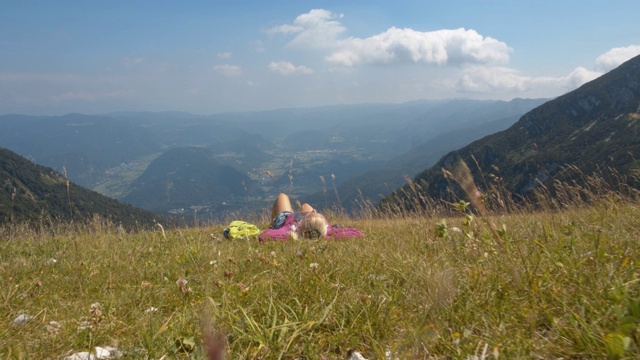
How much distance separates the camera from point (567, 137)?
414ft

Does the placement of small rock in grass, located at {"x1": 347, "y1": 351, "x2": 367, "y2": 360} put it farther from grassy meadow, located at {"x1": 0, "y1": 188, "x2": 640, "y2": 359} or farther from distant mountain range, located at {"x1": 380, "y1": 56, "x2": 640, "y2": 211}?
distant mountain range, located at {"x1": 380, "y1": 56, "x2": 640, "y2": 211}

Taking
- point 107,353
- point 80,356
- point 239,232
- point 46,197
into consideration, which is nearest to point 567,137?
point 239,232

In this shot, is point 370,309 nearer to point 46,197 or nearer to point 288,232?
point 288,232

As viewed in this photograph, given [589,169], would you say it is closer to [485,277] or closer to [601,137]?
[601,137]

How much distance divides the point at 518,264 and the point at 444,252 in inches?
35.4

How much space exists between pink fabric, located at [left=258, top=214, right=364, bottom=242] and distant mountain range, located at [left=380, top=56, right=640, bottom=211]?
2977 inches

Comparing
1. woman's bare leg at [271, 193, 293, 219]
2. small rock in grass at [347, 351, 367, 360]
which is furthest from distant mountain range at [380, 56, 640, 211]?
small rock in grass at [347, 351, 367, 360]

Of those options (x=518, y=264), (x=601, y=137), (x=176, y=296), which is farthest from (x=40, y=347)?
(x=601, y=137)

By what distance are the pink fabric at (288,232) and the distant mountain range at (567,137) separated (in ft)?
248

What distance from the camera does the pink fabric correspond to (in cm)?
587

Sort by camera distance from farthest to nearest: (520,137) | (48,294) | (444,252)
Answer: (520,137), (444,252), (48,294)

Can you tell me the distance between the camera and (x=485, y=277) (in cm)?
258

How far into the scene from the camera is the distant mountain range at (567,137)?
91.7 meters

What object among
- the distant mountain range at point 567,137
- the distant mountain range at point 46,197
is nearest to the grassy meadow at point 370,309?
the distant mountain range at point 567,137
